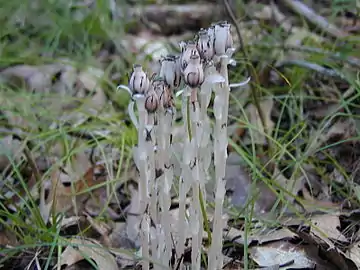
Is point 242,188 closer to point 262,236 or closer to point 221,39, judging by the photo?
point 262,236

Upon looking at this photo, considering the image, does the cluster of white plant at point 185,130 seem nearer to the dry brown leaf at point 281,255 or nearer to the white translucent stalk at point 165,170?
the white translucent stalk at point 165,170

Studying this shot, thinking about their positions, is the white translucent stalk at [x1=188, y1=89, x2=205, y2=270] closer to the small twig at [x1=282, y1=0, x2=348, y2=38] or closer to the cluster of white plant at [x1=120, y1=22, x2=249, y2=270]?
the cluster of white plant at [x1=120, y1=22, x2=249, y2=270]

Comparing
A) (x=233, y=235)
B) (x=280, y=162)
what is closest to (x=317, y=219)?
(x=233, y=235)

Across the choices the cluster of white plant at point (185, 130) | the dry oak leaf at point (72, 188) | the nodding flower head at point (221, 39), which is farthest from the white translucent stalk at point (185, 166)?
the dry oak leaf at point (72, 188)

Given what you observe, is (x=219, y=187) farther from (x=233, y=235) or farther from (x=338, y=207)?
(x=338, y=207)

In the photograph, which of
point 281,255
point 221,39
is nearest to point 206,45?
point 221,39

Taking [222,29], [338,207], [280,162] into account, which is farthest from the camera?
[280,162]
